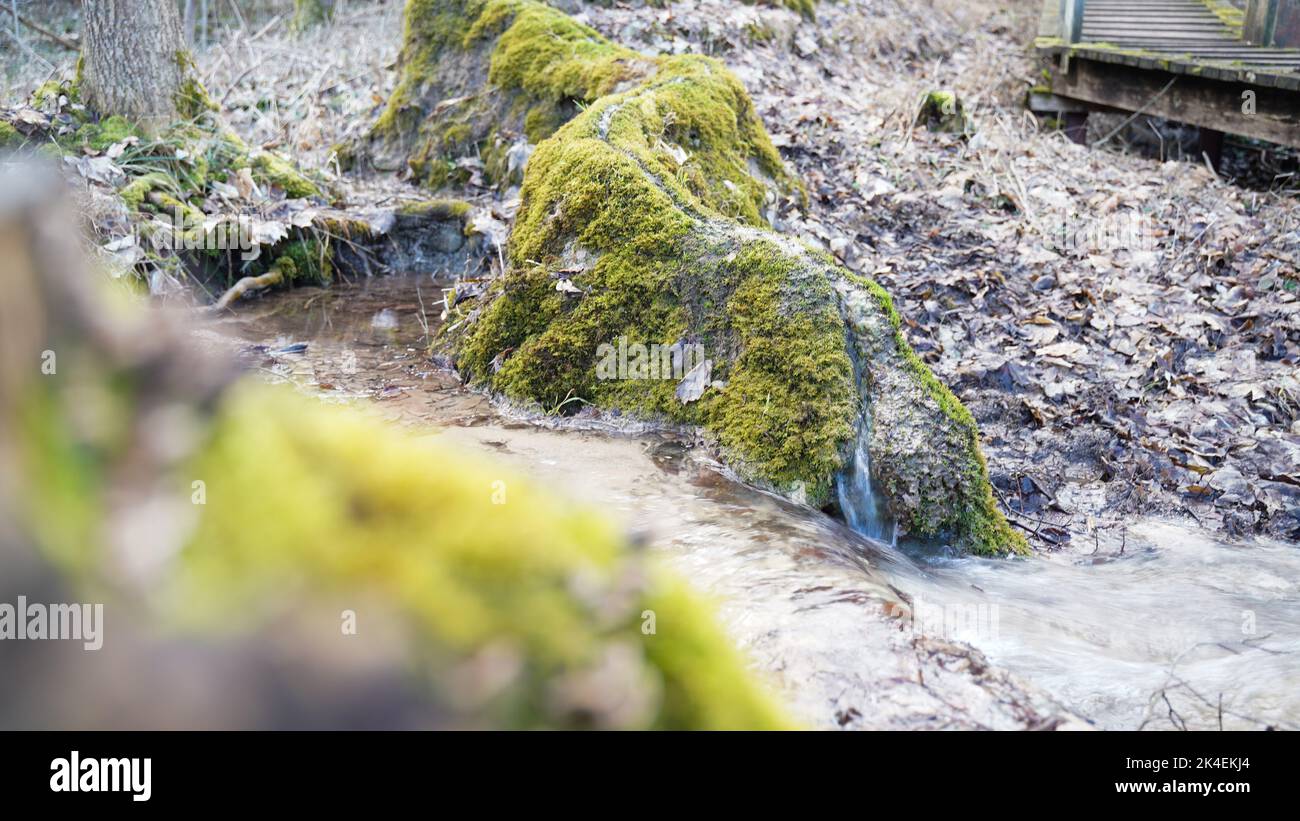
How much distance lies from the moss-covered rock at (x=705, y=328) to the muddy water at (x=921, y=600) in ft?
0.73

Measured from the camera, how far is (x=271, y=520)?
1.08 metres

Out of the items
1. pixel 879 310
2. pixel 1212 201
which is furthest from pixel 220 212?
pixel 1212 201

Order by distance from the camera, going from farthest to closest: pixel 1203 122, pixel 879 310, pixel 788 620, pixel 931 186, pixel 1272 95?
pixel 1203 122 < pixel 1272 95 < pixel 931 186 < pixel 879 310 < pixel 788 620

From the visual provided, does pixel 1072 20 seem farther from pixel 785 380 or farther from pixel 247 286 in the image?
pixel 247 286

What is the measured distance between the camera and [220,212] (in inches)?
288

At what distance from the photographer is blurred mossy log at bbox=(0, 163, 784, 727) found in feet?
3.29

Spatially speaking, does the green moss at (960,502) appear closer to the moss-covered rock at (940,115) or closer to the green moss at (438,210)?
the green moss at (438,210)

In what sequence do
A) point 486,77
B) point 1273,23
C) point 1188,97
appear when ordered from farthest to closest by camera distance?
point 1273,23
point 1188,97
point 486,77

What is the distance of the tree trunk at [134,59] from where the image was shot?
7270 millimetres

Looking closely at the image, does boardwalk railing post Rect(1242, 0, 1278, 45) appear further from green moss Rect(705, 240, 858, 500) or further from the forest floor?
green moss Rect(705, 240, 858, 500)

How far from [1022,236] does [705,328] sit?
14.8ft

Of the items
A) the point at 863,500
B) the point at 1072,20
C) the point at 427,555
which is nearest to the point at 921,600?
the point at 863,500
